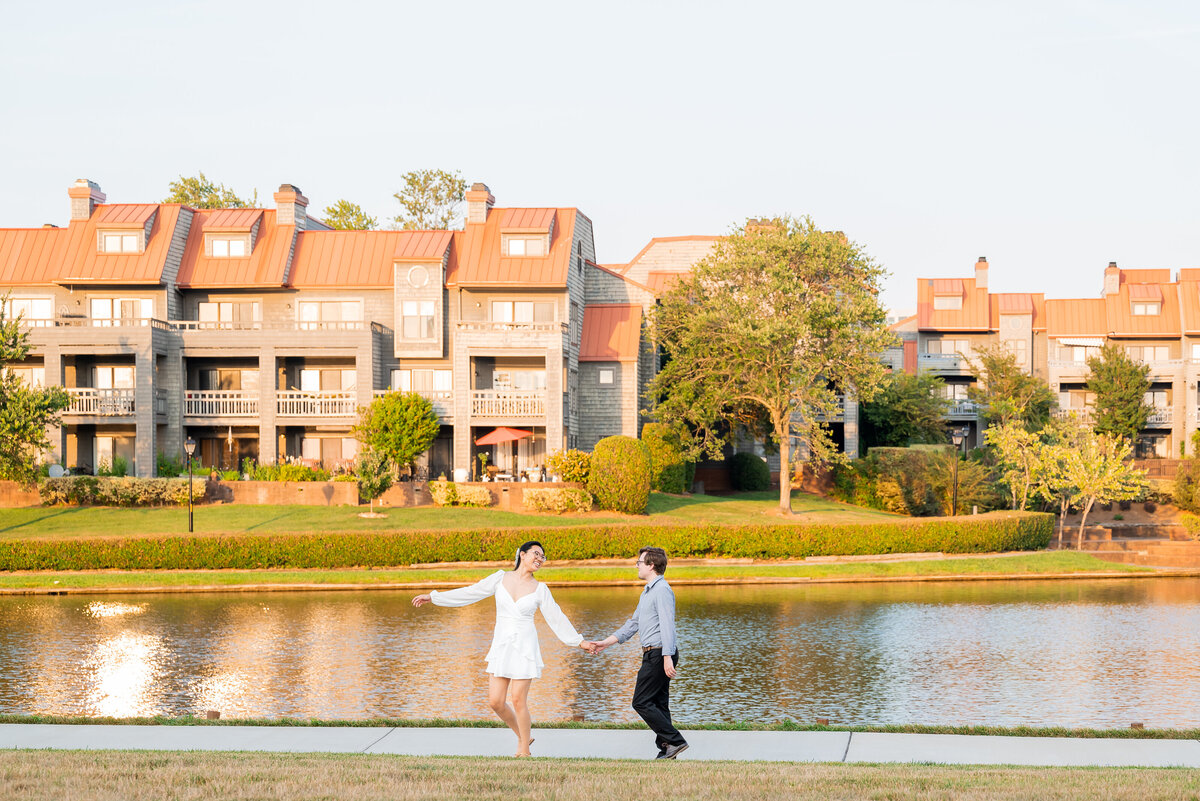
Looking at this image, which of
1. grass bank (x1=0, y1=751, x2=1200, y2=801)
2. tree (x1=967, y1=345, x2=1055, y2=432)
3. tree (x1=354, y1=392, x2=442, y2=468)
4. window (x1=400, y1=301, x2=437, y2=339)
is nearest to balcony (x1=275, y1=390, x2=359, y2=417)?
tree (x1=354, y1=392, x2=442, y2=468)

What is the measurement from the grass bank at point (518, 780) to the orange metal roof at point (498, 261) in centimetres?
3843

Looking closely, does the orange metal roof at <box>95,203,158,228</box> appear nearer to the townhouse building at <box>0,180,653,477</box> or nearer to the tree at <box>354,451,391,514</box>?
the townhouse building at <box>0,180,653,477</box>

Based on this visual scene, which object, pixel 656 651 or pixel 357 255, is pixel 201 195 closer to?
pixel 357 255

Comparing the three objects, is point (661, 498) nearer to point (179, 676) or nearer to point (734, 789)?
point (179, 676)

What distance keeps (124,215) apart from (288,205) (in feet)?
22.1

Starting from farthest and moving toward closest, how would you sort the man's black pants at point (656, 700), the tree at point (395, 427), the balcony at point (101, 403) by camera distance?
the balcony at point (101, 403) → the tree at point (395, 427) → the man's black pants at point (656, 700)

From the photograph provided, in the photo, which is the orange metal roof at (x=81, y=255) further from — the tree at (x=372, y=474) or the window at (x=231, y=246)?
the tree at (x=372, y=474)

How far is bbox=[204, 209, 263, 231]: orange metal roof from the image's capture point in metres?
49.1

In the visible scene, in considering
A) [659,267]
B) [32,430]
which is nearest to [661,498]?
[659,267]

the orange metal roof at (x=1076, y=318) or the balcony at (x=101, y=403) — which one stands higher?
the orange metal roof at (x=1076, y=318)

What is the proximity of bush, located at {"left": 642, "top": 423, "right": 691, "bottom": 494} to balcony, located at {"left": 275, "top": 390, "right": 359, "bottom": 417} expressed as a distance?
11.9 m

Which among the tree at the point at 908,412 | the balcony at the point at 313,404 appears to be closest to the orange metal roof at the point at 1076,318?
the tree at the point at 908,412

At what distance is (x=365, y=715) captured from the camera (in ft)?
46.2

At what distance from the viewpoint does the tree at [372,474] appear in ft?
125
